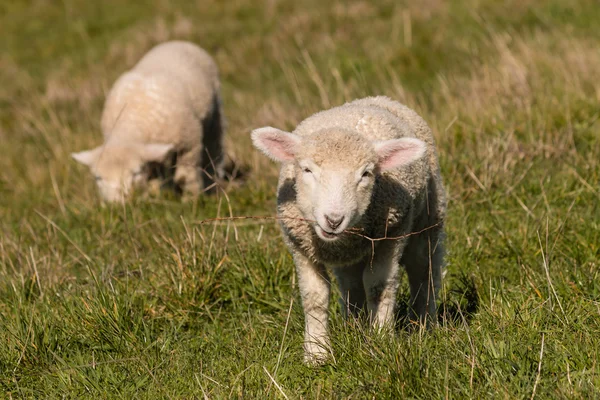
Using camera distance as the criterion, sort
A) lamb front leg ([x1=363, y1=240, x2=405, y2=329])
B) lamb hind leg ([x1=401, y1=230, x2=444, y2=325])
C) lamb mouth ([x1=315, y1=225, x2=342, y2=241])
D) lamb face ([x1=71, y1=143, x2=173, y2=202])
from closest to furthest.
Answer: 1. lamb mouth ([x1=315, y1=225, x2=342, y2=241])
2. lamb front leg ([x1=363, y1=240, x2=405, y2=329])
3. lamb hind leg ([x1=401, y1=230, x2=444, y2=325])
4. lamb face ([x1=71, y1=143, x2=173, y2=202])

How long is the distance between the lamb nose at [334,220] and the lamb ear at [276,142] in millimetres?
464

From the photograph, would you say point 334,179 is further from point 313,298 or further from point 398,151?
point 313,298

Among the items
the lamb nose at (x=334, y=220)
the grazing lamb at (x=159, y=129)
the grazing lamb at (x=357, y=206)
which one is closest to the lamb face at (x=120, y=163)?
the grazing lamb at (x=159, y=129)

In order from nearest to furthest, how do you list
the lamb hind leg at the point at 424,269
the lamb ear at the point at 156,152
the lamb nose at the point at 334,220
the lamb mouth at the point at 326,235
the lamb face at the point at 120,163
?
the lamb nose at the point at 334,220 → the lamb mouth at the point at 326,235 → the lamb hind leg at the point at 424,269 → the lamb face at the point at 120,163 → the lamb ear at the point at 156,152

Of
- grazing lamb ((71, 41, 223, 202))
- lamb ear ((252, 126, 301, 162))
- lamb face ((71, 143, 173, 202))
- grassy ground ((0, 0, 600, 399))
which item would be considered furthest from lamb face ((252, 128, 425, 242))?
lamb face ((71, 143, 173, 202))

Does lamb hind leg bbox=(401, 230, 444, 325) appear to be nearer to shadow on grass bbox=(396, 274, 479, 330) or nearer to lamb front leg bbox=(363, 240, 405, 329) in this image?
shadow on grass bbox=(396, 274, 479, 330)

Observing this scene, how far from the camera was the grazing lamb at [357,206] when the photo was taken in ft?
9.97

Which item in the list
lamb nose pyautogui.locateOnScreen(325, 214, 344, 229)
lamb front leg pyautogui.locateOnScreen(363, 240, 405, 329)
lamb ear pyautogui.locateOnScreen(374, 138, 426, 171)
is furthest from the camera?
lamb front leg pyautogui.locateOnScreen(363, 240, 405, 329)

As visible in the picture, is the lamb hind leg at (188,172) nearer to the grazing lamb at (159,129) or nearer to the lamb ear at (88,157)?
the grazing lamb at (159,129)

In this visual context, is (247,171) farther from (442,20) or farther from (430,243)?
(442,20)

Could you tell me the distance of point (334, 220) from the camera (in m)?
2.88

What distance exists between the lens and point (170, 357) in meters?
3.35

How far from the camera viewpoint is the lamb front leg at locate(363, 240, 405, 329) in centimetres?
334

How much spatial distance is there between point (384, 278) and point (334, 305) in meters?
0.50
